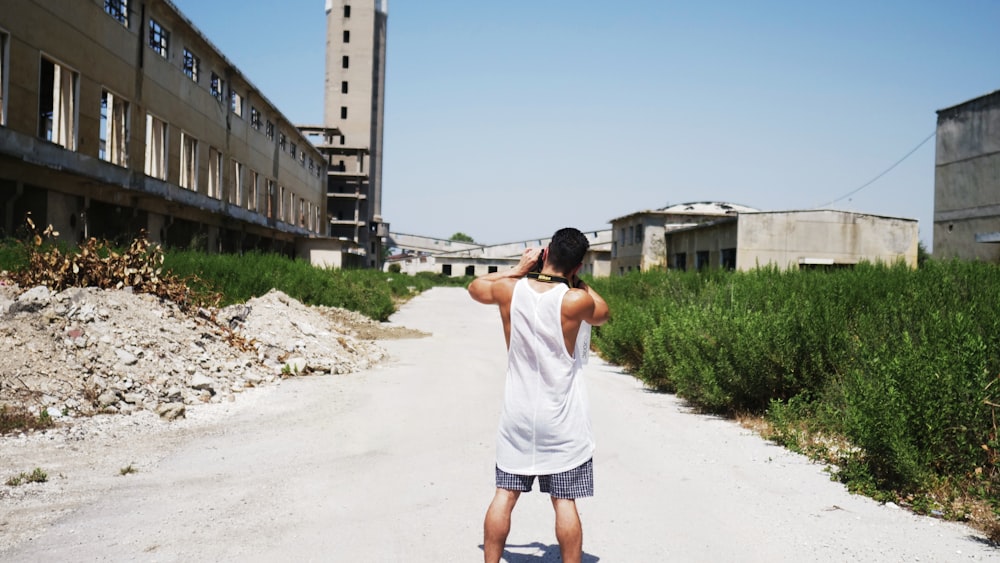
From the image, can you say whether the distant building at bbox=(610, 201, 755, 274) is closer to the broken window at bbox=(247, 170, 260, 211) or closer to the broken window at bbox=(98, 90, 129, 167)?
the broken window at bbox=(247, 170, 260, 211)

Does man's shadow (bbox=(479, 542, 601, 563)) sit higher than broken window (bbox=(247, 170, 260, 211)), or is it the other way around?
broken window (bbox=(247, 170, 260, 211))

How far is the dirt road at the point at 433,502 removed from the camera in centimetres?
469

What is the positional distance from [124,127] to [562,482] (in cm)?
2558

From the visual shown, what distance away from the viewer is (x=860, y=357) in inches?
298

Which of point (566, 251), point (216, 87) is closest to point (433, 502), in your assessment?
point (566, 251)

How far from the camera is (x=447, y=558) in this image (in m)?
4.52

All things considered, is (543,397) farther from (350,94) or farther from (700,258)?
(350,94)

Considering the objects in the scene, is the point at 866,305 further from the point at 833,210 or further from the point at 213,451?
the point at 833,210

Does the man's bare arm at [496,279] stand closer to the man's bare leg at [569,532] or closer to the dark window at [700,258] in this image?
the man's bare leg at [569,532]

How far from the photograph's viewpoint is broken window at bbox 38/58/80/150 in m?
21.1

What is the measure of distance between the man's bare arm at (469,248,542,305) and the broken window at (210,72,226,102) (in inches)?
1336

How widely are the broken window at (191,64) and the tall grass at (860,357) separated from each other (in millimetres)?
23576

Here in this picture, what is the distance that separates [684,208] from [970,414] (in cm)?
5666

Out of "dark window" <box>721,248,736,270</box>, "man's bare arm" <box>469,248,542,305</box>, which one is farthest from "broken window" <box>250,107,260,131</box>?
"man's bare arm" <box>469,248,542,305</box>
